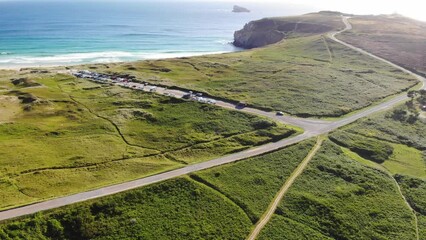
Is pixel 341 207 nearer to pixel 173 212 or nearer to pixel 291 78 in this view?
pixel 173 212

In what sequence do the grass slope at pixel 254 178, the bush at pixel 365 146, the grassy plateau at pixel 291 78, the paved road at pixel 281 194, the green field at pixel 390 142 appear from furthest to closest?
the grassy plateau at pixel 291 78 < the bush at pixel 365 146 < the green field at pixel 390 142 < the grass slope at pixel 254 178 < the paved road at pixel 281 194

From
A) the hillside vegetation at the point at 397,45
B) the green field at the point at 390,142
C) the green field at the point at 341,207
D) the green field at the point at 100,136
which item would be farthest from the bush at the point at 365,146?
the hillside vegetation at the point at 397,45

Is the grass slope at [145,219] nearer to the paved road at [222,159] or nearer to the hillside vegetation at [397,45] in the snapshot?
the paved road at [222,159]

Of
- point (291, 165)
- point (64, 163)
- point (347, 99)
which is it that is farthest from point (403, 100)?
point (64, 163)

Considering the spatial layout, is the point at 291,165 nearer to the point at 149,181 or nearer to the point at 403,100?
the point at 149,181

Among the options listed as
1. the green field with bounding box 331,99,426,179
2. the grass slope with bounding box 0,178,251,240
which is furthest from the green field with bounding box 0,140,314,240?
the green field with bounding box 331,99,426,179

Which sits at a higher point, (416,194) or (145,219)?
(145,219)

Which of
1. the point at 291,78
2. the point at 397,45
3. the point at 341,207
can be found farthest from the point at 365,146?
the point at 397,45
